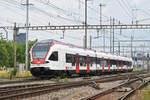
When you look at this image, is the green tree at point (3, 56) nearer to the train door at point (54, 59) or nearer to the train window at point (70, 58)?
the train window at point (70, 58)

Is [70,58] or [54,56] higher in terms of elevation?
[54,56]

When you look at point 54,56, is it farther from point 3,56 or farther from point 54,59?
point 3,56

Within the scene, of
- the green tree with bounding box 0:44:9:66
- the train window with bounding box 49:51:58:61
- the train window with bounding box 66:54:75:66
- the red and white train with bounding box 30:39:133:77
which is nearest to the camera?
the red and white train with bounding box 30:39:133:77

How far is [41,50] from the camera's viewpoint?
24016mm

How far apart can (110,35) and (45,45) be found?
44224mm

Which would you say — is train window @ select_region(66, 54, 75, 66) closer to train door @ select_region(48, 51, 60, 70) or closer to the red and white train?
the red and white train

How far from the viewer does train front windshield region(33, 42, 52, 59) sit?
77.9 ft

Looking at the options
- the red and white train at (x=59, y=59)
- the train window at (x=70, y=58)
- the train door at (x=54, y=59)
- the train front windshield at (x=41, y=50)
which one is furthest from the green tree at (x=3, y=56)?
the train door at (x=54, y=59)

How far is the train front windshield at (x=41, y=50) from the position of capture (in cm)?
2373

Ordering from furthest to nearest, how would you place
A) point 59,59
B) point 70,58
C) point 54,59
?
point 70,58
point 59,59
point 54,59

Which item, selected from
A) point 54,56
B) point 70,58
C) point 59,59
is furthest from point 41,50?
point 70,58

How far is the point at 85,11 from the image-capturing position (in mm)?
46125

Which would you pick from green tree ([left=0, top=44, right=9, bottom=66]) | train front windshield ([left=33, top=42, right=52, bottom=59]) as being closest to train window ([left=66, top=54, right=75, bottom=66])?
train front windshield ([left=33, top=42, right=52, bottom=59])

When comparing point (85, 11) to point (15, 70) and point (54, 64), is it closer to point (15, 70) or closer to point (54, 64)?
point (15, 70)
